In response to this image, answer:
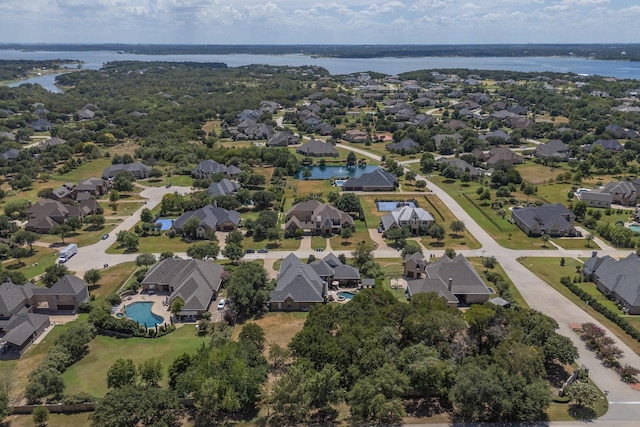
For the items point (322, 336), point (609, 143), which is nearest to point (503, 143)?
point (609, 143)

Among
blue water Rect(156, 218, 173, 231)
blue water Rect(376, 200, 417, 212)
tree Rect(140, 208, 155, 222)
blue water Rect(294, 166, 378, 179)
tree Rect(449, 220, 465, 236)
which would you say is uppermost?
tree Rect(449, 220, 465, 236)

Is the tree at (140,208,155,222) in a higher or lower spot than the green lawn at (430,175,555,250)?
higher

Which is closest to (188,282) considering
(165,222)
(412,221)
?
(165,222)

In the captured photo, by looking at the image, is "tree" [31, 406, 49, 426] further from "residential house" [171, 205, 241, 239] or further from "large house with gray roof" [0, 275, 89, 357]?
"residential house" [171, 205, 241, 239]

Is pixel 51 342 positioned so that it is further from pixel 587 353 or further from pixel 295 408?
pixel 587 353

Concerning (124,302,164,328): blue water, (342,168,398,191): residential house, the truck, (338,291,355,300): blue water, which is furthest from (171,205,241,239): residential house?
(342,168,398,191): residential house

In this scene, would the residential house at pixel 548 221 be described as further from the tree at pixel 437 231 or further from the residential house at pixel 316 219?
the residential house at pixel 316 219
